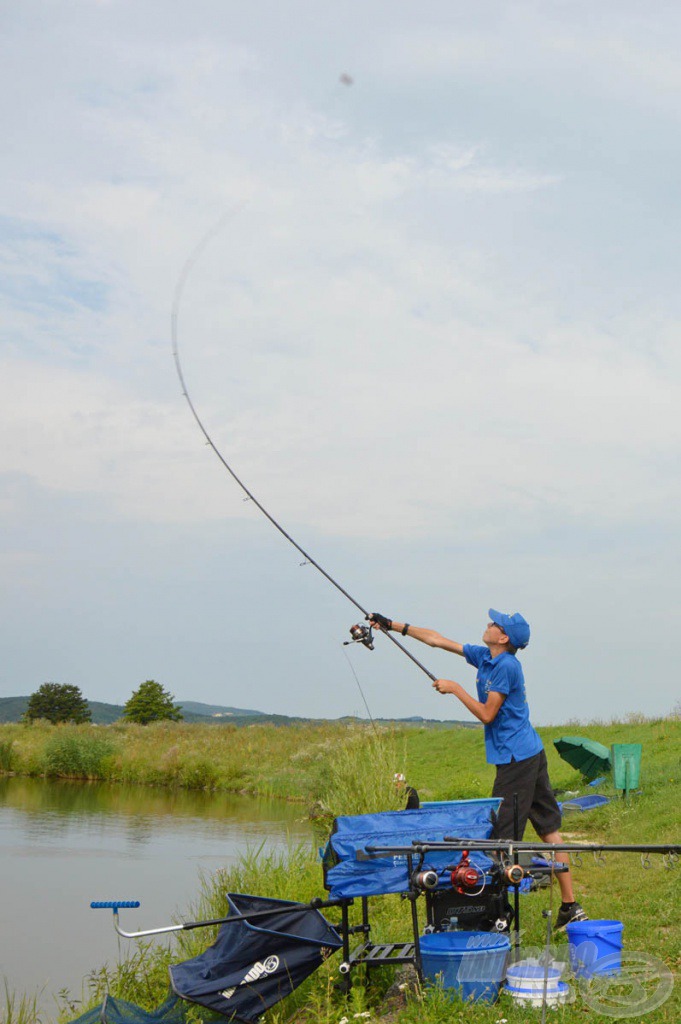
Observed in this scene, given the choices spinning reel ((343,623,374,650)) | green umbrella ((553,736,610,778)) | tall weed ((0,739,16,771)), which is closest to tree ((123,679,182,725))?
tall weed ((0,739,16,771))

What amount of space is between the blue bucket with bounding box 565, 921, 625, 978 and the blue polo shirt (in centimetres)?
92

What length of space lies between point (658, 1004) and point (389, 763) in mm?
5351

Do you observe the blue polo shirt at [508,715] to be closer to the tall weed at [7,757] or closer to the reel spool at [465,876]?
the reel spool at [465,876]

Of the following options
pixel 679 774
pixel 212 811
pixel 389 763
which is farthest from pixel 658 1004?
pixel 212 811

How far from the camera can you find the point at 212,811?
17.3 metres

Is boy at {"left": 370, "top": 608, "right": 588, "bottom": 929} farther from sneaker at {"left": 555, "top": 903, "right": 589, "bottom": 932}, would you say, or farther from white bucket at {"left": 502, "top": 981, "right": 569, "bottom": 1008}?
white bucket at {"left": 502, "top": 981, "right": 569, "bottom": 1008}

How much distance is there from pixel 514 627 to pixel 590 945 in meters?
1.56

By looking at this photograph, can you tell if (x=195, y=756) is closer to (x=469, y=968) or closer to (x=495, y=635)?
(x=495, y=635)

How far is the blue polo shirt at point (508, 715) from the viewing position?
17.6 ft

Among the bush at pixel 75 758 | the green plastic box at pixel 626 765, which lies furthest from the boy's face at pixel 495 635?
the bush at pixel 75 758

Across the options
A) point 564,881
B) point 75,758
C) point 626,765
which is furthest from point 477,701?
point 75,758

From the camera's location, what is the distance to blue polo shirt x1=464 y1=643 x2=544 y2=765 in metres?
5.37

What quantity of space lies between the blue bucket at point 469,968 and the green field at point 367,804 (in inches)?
3.7

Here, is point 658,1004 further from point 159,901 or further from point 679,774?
point 679,774
